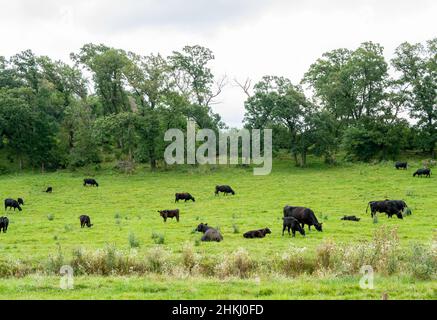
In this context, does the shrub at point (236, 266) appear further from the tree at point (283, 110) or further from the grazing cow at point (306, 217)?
the tree at point (283, 110)

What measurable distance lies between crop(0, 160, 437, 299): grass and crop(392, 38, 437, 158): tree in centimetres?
1100

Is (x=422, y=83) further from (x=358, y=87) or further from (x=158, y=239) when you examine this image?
(x=158, y=239)

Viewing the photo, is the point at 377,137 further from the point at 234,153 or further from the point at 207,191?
the point at 207,191

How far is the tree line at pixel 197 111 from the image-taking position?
57.1 metres

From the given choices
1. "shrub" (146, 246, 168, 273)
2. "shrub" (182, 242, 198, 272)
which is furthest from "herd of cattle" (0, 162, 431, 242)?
"shrub" (146, 246, 168, 273)

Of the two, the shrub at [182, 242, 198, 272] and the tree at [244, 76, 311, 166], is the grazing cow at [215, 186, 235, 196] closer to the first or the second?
the tree at [244, 76, 311, 166]

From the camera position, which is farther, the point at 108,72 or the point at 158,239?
the point at 108,72

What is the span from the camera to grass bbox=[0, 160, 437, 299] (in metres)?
12.5

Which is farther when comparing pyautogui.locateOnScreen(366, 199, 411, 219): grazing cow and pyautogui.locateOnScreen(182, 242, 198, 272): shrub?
pyautogui.locateOnScreen(366, 199, 411, 219): grazing cow
